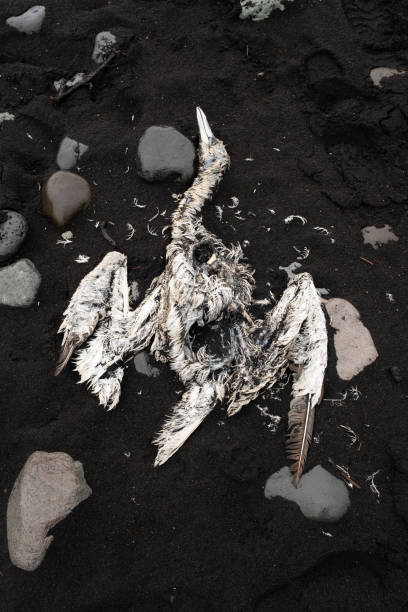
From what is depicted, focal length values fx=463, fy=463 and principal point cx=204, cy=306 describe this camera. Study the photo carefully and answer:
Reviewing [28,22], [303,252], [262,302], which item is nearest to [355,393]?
[262,302]

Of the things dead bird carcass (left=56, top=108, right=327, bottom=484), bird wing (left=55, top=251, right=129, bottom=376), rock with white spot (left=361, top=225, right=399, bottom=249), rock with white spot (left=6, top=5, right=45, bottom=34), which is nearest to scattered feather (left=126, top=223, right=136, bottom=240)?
bird wing (left=55, top=251, right=129, bottom=376)

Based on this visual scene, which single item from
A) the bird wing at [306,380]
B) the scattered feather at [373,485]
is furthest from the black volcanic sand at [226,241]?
the bird wing at [306,380]

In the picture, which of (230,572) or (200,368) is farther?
(200,368)

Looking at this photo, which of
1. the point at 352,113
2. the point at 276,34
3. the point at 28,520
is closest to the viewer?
the point at 28,520

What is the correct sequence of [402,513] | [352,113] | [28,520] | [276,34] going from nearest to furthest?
1. [28,520]
2. [402,513]
3. [352,113]
4. [276,34]

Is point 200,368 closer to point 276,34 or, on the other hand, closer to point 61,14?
point 276,34

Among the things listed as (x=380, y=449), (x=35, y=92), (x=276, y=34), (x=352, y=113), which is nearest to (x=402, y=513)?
(x=380, y=449)

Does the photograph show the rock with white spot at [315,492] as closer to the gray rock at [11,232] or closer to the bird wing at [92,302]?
the bird wing at [92,302]

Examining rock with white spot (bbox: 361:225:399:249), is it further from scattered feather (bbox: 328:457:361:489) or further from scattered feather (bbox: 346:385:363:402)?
scattered feather (bbox: 328:457:361:489)
